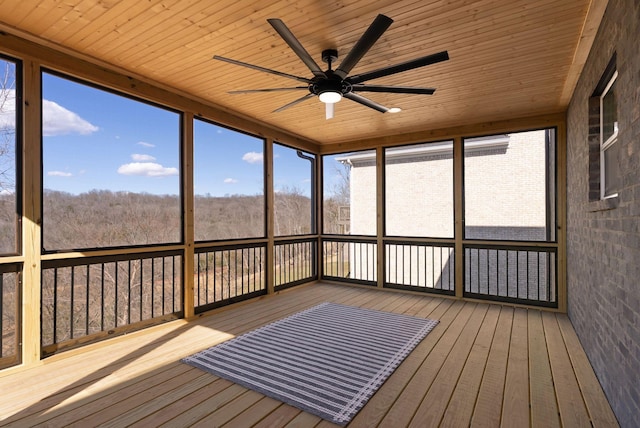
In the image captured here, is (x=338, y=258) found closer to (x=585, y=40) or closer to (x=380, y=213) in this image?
(x=380, y=213)

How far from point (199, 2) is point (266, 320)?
323 centimetres

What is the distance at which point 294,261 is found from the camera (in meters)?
5.89

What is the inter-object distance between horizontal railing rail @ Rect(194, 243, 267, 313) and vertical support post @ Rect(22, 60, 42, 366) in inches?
62.4

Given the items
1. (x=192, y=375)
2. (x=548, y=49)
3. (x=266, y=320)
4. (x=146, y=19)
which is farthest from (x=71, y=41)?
(x=548, y=49)

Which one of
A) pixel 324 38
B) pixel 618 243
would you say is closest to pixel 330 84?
pixel 324 38

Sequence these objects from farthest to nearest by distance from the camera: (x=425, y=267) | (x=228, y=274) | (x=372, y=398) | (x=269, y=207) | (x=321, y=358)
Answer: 1. (x=425, y=267)
2. (x=269, y=207)
3. (x=228, y=274)
4. (x=321, y=358)
5. (x=372, y=398)

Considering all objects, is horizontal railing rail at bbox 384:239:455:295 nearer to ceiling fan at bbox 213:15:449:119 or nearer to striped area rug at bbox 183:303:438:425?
striped area rug at bbox 183:303:438:425

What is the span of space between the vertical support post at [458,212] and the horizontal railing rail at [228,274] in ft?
9.79

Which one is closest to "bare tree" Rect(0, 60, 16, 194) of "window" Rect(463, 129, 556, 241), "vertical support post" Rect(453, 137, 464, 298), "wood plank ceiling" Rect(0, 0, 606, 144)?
"wood plank ceiling" Rect(0, 0, 606, 144)

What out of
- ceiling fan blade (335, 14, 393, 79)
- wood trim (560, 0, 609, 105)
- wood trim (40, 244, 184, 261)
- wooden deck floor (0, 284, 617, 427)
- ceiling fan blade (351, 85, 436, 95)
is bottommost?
wooden deck floor (0, 284, 617, 427)

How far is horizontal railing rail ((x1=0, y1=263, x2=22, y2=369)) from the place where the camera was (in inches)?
104

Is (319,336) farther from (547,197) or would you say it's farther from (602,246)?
(547,197)

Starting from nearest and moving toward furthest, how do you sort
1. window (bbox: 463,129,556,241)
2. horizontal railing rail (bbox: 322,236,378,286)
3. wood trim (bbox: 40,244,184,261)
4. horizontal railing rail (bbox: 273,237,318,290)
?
wood trim (bbox: 40,244,184,261) < horizontal railing rail (bbox: 273,237,318,290) < window (bbox: 463,129,556,241) < horizontal railing rail (bbox: 322,236,378,286)

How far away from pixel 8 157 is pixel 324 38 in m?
2.75
